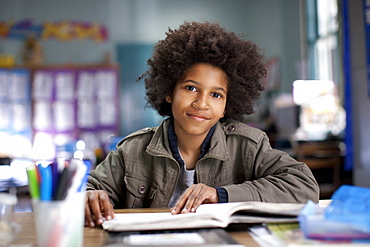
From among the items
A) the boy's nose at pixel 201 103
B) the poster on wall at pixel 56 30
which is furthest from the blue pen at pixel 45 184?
the poster on wall at pixel 56 30

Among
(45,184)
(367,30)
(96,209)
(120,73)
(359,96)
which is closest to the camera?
(45,184)

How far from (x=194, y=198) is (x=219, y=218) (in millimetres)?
180

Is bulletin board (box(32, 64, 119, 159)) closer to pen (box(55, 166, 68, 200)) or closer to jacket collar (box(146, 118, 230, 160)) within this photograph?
jacket collar (box(146, 118, 230, 160))

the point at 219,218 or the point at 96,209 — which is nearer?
the point at 219,218

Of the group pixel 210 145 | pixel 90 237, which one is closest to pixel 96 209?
pixel 90 237

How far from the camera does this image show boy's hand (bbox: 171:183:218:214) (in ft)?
3.20

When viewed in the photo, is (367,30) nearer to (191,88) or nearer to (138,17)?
(191,88)

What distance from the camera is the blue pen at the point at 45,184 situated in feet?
2.04

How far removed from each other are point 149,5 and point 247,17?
1865 mm

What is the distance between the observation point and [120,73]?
7434 millimetres

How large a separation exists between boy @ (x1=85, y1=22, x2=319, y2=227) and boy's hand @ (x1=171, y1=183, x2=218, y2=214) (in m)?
0.21

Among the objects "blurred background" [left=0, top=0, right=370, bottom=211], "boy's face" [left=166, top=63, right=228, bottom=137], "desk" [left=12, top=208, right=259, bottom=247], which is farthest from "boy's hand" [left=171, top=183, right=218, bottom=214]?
"blurred background" [left=0, top=0, right=370, bottom=211]

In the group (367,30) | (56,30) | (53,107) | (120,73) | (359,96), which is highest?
(56,30)

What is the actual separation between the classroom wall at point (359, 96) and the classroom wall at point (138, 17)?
3307 mm
